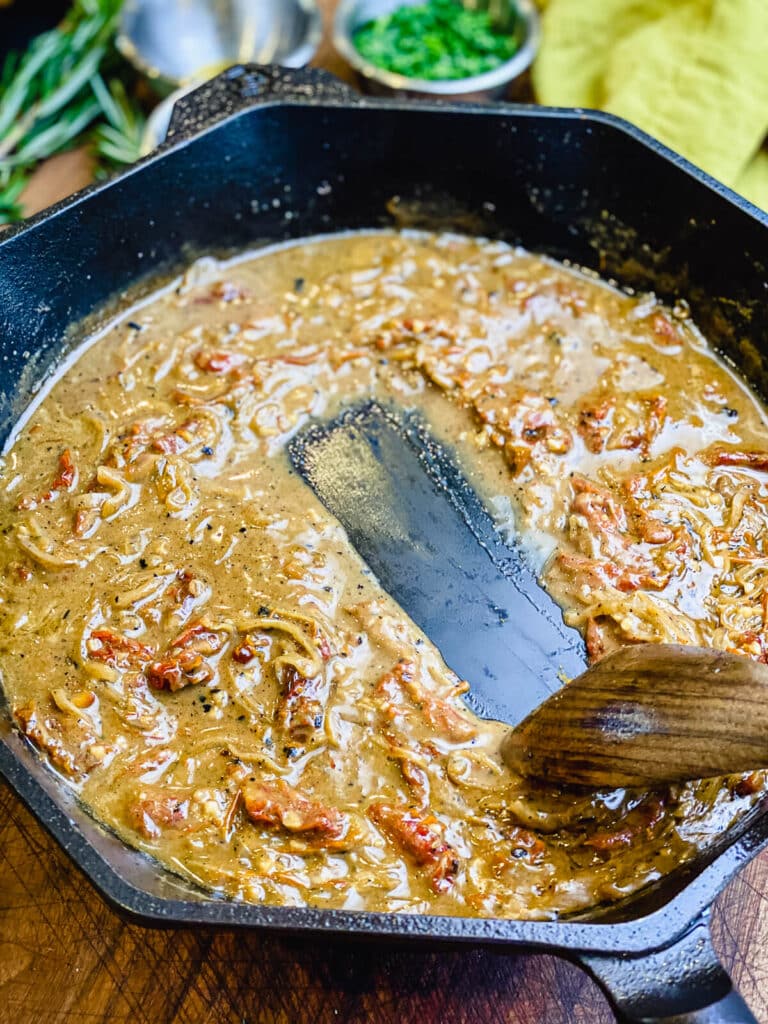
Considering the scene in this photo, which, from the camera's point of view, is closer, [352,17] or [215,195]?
[215,195]

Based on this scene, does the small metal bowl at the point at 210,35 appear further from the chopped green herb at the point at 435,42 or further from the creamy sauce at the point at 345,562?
the creamy sauce at the point at 345,562

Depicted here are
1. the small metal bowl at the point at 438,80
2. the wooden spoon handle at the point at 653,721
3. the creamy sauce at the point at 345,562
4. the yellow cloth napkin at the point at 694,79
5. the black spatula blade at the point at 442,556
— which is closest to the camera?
the wooden spoon handle at the point at 653,721

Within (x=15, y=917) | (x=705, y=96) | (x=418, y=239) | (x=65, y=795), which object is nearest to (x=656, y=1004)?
(x=65, y=795)

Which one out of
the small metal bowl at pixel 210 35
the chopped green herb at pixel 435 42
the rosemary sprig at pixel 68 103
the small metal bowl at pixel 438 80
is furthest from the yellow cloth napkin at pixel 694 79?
the rosemary sprig at pixel 68 103

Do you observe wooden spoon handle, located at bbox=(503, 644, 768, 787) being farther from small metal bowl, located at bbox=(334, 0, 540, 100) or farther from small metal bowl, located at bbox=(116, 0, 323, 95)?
small metal bowl, located at bbox=(116, 0, 323, 95)

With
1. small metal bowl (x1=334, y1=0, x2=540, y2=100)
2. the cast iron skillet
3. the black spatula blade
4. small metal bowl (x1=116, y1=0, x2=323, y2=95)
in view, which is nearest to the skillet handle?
the black spatula blade

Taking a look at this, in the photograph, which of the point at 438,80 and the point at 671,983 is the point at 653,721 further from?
the point at 438,80

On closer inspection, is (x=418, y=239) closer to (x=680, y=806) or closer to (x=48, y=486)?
(x=48, y=486)
